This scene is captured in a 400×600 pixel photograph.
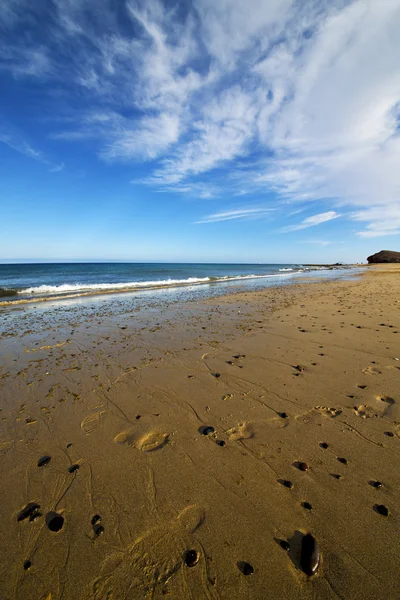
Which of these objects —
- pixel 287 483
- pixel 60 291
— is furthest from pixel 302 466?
pixel 60 291

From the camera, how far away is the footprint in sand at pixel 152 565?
6.29 feet

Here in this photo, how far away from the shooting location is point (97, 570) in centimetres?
204

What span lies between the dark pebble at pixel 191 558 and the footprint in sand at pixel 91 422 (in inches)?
88.2

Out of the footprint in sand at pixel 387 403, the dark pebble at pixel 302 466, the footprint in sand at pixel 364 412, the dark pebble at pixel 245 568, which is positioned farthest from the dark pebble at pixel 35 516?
the footprint in sand at pixel 387 403

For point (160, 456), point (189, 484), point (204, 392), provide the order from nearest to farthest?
point (189, 484), point (160, 456), point (204, 392)

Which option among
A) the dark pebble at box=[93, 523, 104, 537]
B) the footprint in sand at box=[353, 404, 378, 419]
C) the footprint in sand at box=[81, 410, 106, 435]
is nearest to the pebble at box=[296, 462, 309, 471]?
the footprint in sand at box=[353, 404, 378, 419]

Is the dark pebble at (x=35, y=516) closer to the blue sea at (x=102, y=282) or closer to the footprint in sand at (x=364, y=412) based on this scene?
the footprint in sand at (x=364, y=412)

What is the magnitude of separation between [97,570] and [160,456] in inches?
49.5

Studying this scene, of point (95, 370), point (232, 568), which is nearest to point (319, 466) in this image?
point (232, 568)

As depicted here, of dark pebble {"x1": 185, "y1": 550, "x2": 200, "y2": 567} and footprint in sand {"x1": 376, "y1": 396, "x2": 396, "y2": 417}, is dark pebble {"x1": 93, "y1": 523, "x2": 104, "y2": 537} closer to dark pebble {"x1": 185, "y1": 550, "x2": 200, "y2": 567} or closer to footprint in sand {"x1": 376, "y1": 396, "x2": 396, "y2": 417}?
dark pebble {"x1": 185, "y1": 550, "x2": 200, "y2": 567}

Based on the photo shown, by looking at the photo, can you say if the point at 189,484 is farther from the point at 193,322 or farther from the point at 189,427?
the point at 193,322

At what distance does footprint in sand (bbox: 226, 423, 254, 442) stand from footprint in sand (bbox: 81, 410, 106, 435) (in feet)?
6.66

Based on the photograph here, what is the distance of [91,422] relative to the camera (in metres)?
4.00

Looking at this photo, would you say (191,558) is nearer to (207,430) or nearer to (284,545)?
(284,545)
